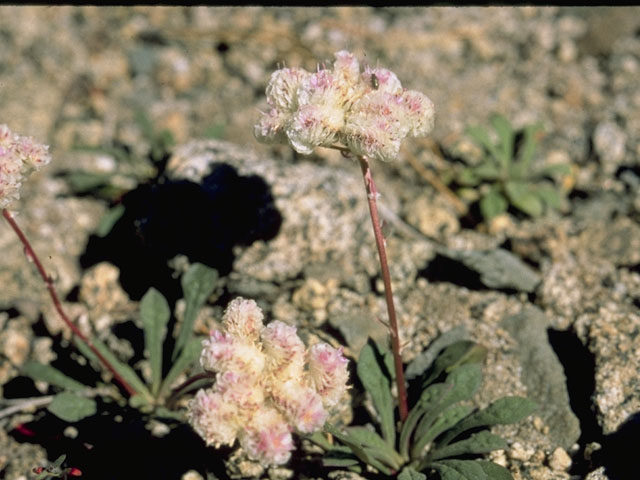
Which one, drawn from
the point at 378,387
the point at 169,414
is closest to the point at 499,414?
the point at 378,387

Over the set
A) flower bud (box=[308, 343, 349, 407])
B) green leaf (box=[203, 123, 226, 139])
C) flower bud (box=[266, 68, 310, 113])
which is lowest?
flower bud (box=[308, 343, 349, 407])

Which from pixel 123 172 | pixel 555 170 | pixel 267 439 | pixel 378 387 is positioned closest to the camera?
pixel 267 439

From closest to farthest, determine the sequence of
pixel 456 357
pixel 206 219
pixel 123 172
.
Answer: pixel 456 357
pixel 206 219
pixel 123 172

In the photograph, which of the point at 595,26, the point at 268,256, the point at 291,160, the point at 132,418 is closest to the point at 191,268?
the point at 268,256

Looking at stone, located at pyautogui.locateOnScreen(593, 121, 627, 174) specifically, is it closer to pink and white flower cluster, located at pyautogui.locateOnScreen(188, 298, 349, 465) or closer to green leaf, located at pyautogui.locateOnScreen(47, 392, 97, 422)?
pink and white flower cluster, located at pyautogui.locateOnScreen(188, 298, 349, 465)

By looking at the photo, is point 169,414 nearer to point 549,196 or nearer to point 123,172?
point 123,172

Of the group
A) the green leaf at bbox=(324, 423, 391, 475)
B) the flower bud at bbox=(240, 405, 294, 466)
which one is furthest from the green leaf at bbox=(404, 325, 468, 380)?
the flower bud at bbox=(240, 405, 294, 466)

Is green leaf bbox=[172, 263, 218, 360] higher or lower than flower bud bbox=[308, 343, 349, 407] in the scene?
higher

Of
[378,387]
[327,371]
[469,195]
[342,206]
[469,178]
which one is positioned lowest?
[378,387]
